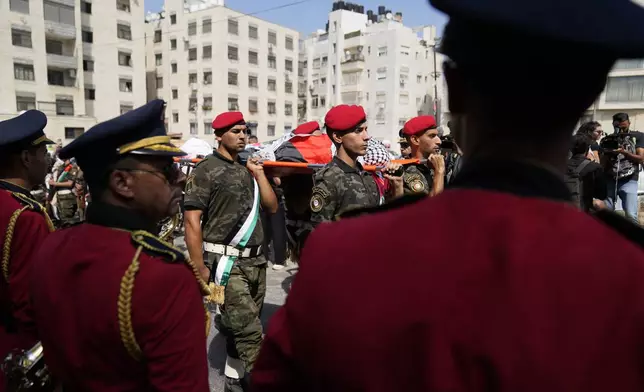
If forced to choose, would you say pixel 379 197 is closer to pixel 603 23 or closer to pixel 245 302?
pixel 245 302

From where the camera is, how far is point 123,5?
135ft

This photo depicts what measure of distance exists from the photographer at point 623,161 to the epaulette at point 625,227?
6772mm

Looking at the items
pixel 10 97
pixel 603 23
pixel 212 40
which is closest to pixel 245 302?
pixel 603 23

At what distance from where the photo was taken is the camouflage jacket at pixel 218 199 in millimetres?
3646

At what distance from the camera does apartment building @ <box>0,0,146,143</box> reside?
1345 inches

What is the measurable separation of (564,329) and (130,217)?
1.47m

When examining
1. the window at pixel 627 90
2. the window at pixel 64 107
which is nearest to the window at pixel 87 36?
the window at pixel 64 107

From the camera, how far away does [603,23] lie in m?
0.76

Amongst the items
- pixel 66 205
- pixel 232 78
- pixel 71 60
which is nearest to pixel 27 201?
pixel 66 205

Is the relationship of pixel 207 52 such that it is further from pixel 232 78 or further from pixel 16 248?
pixel 16 248

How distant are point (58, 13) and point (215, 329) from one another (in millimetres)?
40129

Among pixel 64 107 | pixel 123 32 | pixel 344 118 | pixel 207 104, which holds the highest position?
pixel 123 32

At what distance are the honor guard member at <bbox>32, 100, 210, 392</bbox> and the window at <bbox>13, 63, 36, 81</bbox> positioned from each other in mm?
39634

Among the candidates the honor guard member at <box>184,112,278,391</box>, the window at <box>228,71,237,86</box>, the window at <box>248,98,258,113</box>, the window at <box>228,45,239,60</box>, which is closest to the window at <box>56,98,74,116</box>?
the window at <box>228,71,237,86</box>
